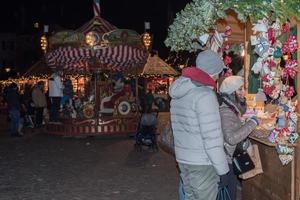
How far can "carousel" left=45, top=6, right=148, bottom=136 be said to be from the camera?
16.5 m

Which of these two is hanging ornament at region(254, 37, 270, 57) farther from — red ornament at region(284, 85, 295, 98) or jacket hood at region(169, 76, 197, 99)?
jacket hood at region(169, 76, 197, 99)

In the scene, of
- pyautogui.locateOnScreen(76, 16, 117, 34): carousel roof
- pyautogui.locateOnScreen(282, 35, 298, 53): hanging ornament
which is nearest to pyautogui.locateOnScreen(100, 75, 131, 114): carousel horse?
pyautogui.locateOnScreen(76, 16, 117, 34): carousel roof

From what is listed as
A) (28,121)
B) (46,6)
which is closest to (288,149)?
(28,121)

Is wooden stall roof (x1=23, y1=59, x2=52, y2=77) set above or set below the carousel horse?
above

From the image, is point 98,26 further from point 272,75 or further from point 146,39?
point 272,75

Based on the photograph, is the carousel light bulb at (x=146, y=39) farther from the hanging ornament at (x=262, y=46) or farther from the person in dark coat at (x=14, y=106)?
the hanging ornament at (x=262, y=46)

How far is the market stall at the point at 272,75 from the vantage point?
18.1 feet

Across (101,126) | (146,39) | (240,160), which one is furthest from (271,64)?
(146,39)

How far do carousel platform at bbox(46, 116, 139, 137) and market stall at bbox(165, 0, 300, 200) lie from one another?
9304 mm

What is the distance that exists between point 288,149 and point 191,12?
2308 mm

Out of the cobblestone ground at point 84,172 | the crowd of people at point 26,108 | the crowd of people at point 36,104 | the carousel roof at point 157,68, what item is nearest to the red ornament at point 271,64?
the cobblestone ground at point 84,172

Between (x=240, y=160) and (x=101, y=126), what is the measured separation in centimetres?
1101

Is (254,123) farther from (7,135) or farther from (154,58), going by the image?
(154,58)

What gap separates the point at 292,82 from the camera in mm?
6023
